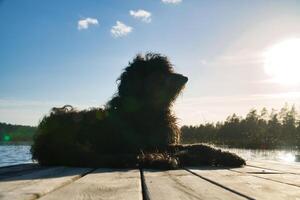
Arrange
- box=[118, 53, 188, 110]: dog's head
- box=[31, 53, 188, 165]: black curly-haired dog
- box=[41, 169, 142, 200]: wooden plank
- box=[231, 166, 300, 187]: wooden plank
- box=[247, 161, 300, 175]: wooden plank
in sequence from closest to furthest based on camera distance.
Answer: box=[41, 169, 142, 200]: wooden plank
box=[231, 166, 300, 187]: wooden plank
box=[247, 161, 300, 175]: wooden plank
box=[31, 53, 188, 165]: black curly-haired dog
box=[118, 53, 188, 110]: dog's head

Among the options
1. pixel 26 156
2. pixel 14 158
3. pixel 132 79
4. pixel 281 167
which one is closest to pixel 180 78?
pixel 132 79

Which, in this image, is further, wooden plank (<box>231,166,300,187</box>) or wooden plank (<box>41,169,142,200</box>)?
wooden plank (<box>231,166,300,187</box>)

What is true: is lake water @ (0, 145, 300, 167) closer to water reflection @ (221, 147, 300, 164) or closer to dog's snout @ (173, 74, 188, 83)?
water reflection @ (221, 147, 300, 164)

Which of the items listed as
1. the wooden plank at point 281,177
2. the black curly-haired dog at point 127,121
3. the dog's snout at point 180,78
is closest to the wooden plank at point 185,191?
the wooden plank at point 281,177

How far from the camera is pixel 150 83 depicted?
604cm

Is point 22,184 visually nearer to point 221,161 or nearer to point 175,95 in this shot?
point 221,161

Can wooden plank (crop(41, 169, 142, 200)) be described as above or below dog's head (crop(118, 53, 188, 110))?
below

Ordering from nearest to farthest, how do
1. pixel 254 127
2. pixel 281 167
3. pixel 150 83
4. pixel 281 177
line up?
pixel 281 177, pixel 281 167, pixel 150 83, pixel 254 127

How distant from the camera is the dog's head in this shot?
19.8 feet

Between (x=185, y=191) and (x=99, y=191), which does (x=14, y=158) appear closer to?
(x=99, y=191)

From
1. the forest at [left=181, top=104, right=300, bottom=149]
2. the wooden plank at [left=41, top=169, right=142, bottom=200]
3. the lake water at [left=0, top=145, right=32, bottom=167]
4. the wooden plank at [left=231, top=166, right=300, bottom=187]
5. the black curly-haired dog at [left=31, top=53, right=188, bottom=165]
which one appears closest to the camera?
the wooden plank at [left=41, top=169, right=142, bottom=200]

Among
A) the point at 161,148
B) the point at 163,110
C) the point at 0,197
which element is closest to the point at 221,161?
the point at 161,148

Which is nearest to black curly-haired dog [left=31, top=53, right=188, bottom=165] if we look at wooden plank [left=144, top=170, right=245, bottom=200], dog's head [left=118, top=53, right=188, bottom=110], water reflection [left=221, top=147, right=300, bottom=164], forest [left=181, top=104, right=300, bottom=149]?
dog's head [left=118, top=53, right=188, bottom=110]

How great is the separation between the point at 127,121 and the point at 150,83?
2.38 feet
